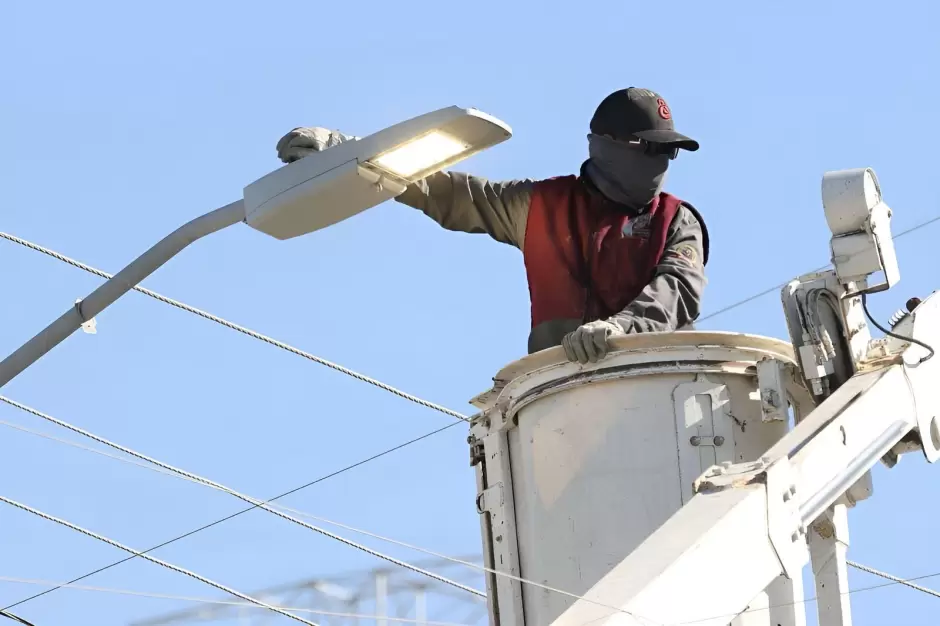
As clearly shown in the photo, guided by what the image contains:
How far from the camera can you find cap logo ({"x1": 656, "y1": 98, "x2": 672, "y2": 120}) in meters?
14.1

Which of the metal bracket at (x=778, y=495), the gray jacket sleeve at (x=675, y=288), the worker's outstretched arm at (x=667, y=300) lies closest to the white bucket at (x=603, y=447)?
the worker's outstretched arm at (x=667, y=300)

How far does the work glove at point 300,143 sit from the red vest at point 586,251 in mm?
1764

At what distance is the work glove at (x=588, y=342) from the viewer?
12688 millimetres

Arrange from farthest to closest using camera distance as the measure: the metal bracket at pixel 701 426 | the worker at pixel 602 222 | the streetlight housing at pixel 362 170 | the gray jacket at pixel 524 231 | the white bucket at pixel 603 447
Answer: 1. the worker at pixel 602 222
2. the gray jacket at pixel 524 231
3. the metal bracket at pixel 701 426
4. the white bucket at pixel 603 447
5. the streetlight housing at pixel 362 170

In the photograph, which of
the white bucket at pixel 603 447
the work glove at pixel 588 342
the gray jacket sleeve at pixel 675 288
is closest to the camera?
the white bucket at pixel 603 447

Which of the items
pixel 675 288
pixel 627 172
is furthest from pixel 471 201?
pixel 675 288

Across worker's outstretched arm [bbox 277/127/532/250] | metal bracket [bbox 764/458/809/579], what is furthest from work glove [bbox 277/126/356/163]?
metal bracket [bbox 764/458/809/579]

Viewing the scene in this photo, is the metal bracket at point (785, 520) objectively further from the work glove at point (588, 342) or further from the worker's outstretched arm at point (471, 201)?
the worker's outstretched arm at point (471, 201)

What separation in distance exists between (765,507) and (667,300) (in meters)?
2.49

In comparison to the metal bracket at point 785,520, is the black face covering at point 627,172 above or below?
above

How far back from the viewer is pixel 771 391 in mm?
12805

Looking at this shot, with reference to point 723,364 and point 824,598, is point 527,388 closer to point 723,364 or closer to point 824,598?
point 723,364

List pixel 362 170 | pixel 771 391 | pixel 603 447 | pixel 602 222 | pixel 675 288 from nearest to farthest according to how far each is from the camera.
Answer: pixel 362 170, pixel 603 447, pixel 771 391, pixel 675 288, pixel 602 222

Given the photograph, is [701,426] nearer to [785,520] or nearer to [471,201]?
[785,520]
